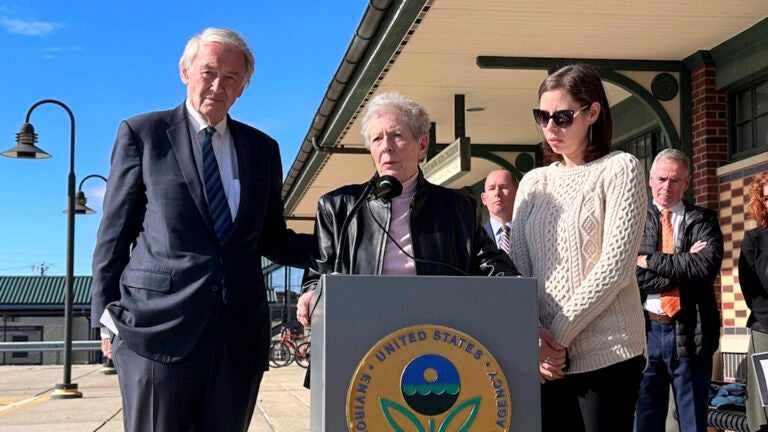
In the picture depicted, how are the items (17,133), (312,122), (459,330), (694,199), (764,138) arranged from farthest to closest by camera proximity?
(17,133)
(312,122)
(694,199)
(764,138)
(459,330)

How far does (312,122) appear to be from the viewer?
1327 centimetres

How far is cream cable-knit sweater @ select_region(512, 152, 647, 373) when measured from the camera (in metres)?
2.99

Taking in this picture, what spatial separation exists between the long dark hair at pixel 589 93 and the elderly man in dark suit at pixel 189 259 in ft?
3.49

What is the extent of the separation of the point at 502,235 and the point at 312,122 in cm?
780

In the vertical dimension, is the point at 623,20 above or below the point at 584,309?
above

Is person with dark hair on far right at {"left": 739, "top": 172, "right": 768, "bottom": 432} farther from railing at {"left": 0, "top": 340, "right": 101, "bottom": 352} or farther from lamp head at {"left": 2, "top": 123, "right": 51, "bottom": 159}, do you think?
railing at {"left": 0, "top": 340, "right": 101, "bottom": 352}

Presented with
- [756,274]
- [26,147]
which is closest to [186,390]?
[756,274]

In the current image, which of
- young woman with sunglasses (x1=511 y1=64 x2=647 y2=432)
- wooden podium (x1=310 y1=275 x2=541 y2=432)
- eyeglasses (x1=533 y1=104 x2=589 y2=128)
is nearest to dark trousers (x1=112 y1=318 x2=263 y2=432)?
wooden podium (x1=310 y1=275 x2=541 y2=432)

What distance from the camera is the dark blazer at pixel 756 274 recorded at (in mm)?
5453

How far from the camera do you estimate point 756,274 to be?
5.54 meters

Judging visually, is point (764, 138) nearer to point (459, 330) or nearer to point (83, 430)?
point (83, 430)

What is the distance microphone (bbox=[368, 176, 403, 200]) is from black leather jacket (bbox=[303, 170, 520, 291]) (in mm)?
37

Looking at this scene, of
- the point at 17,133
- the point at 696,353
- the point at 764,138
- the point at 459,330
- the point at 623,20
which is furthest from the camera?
the point at 17,133

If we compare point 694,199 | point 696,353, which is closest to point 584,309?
point 696,353
